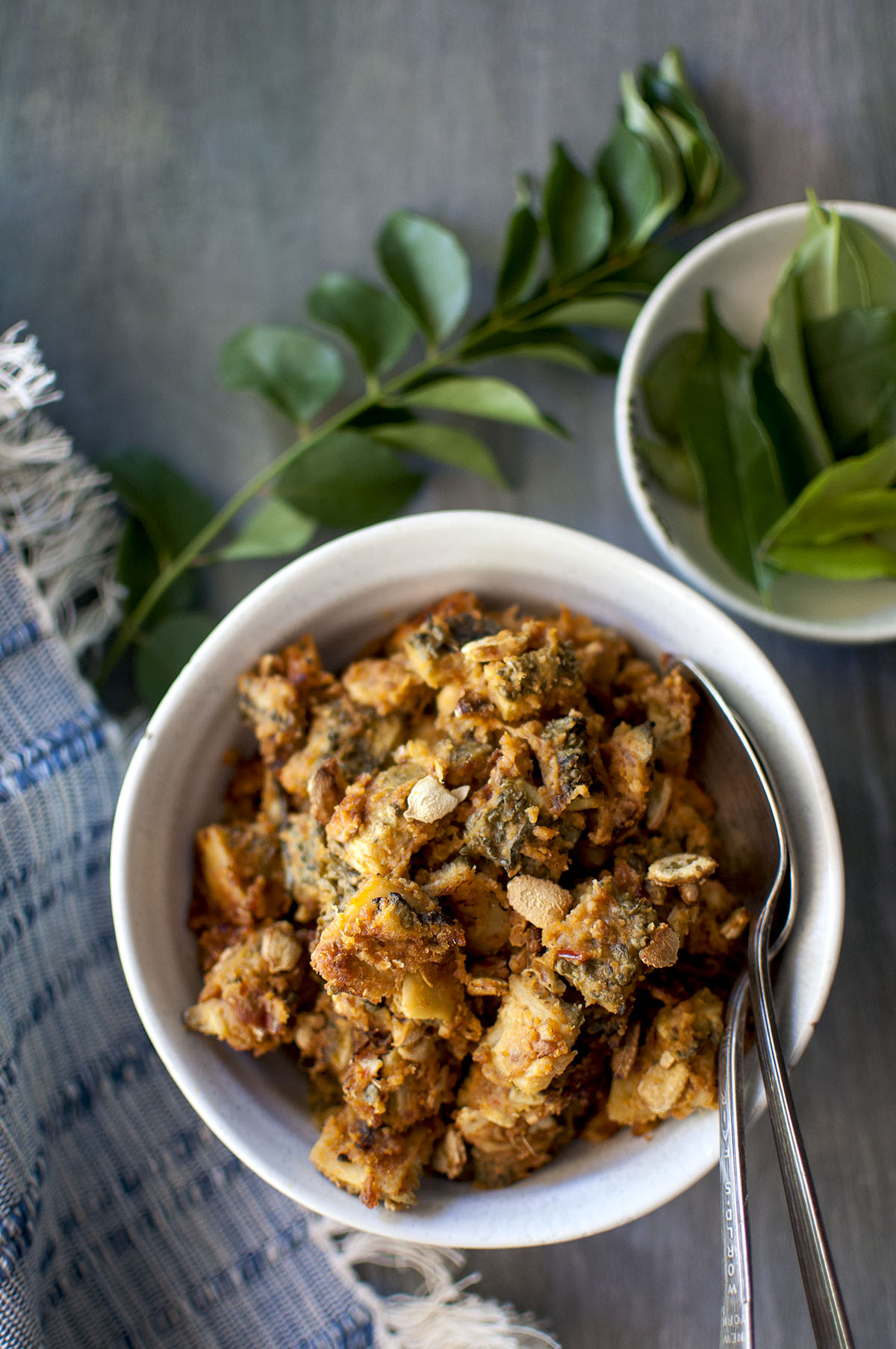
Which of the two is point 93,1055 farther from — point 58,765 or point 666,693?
point 666,693

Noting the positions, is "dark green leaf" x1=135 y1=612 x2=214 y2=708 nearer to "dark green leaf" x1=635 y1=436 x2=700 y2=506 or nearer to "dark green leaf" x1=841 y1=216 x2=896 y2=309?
"dark green leaf" x1=635 y1=436 x2=700 y2=506

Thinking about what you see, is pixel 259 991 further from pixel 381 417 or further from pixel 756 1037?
pixel 381 417

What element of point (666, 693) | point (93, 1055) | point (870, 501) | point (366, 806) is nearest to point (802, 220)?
point (870, 501)

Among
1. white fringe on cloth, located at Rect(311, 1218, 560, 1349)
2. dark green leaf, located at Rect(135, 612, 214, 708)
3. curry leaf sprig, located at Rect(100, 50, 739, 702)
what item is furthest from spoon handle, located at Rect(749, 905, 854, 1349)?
dark green leaf, located at Rect(135, 612, 214, 708)

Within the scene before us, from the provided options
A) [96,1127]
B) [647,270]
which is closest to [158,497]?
[647,270]

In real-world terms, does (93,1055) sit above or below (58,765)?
below

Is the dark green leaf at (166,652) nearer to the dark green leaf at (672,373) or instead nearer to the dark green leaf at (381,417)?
the dark green leaf at (381,417)
